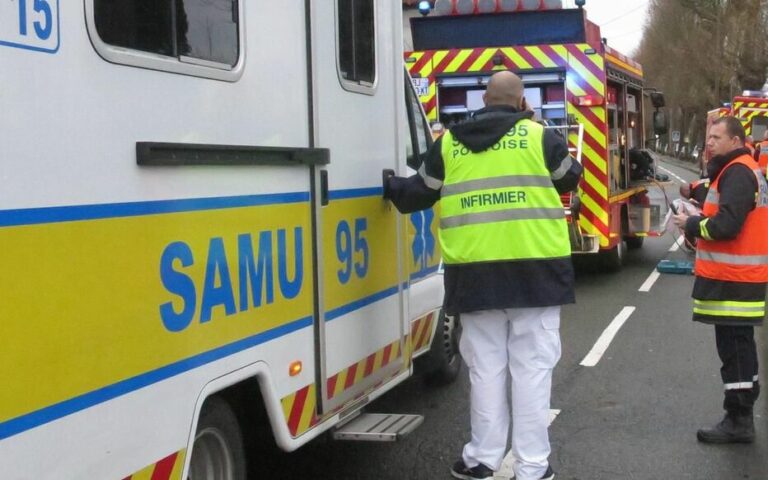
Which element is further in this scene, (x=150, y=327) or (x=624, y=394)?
(x=624, y=394)

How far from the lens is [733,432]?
5.36 m

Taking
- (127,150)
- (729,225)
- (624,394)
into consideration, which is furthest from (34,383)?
(624,394)

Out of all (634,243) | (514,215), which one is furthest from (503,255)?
(634,243)

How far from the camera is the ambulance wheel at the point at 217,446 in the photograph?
3443 mm

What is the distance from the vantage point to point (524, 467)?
14.5 ft

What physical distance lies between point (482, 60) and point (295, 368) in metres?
7.73

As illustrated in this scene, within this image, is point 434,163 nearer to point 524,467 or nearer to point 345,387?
point 345,387

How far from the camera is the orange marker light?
379cm

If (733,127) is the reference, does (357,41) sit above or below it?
above

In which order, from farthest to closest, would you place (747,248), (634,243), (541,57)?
(634,243)
(541,57)
(747,248)

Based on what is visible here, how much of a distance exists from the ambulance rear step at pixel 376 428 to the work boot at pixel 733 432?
1.79 m

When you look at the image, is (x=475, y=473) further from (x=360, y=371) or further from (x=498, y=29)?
(x=498, y=29)

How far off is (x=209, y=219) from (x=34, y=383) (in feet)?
3.10

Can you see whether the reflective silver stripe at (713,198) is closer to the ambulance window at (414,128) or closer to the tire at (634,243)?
the ambulance window at (414,128)
